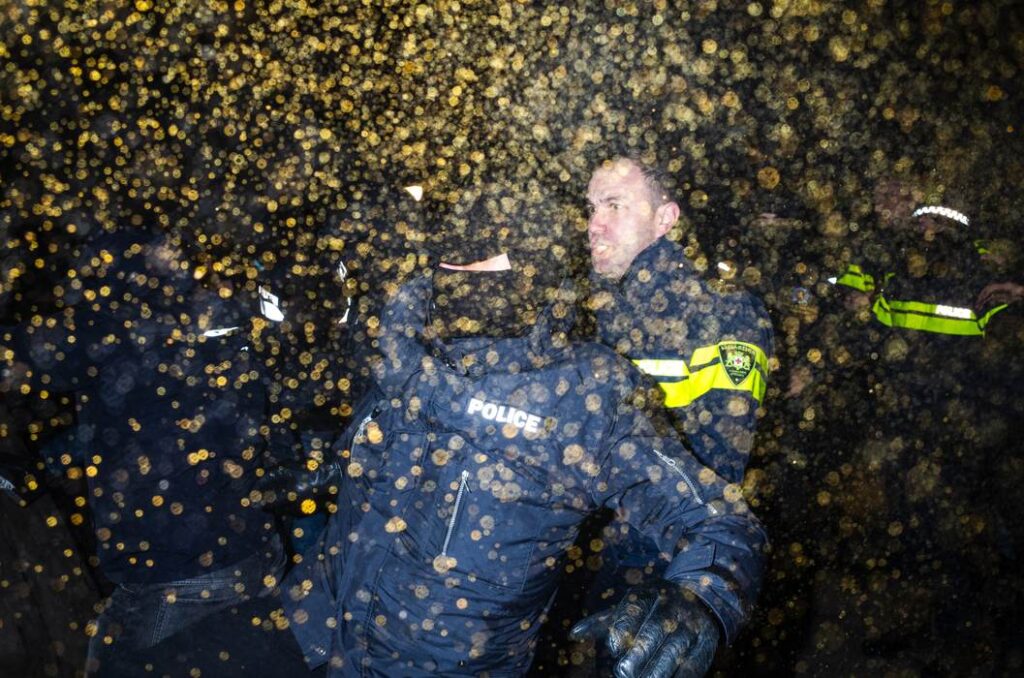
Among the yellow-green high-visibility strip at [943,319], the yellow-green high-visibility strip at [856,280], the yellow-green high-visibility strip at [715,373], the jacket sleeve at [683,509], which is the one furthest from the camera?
the yellow-green high-visibility strip at [856,280]

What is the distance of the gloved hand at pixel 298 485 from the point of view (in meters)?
3.21

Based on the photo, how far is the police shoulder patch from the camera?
2.84m

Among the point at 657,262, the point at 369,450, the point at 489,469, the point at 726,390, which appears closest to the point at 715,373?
the point at 726,390

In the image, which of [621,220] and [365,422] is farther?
[621,220]

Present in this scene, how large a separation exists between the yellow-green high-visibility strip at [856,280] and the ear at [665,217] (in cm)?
195

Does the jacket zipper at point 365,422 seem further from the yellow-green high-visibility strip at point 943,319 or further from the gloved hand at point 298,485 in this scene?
the yellow-green high-visibility strip at point 943,319

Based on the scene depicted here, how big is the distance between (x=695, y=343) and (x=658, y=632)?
1.40 m

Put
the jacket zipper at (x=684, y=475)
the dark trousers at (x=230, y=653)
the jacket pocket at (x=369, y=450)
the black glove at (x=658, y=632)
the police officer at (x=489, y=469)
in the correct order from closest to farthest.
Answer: the black glove at (x=658, y=632) → the jacket zipper at (x=684, y=475) → the police officer at (x=489, y=469) → the jacket pocket at (x=369, y=450) → the dark trousers at (x=230, y=653)

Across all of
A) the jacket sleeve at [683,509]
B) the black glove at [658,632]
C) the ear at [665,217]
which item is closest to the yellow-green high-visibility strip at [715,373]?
the jacket sleeve at [683,509]

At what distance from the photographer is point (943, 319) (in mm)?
4332

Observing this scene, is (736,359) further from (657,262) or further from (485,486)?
(485,486)

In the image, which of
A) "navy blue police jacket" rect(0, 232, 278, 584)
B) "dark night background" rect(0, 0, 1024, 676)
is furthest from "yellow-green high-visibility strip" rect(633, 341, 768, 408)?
"navy blue police jacket" rect(0, 232, 278, 584)

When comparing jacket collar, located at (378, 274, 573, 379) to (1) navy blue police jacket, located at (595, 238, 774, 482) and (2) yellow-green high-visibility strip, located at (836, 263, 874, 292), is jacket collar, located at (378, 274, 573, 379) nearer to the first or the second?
(1) navy blue police jacket, located at (595, 238, 774, 482)

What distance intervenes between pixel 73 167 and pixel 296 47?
2.32 m
